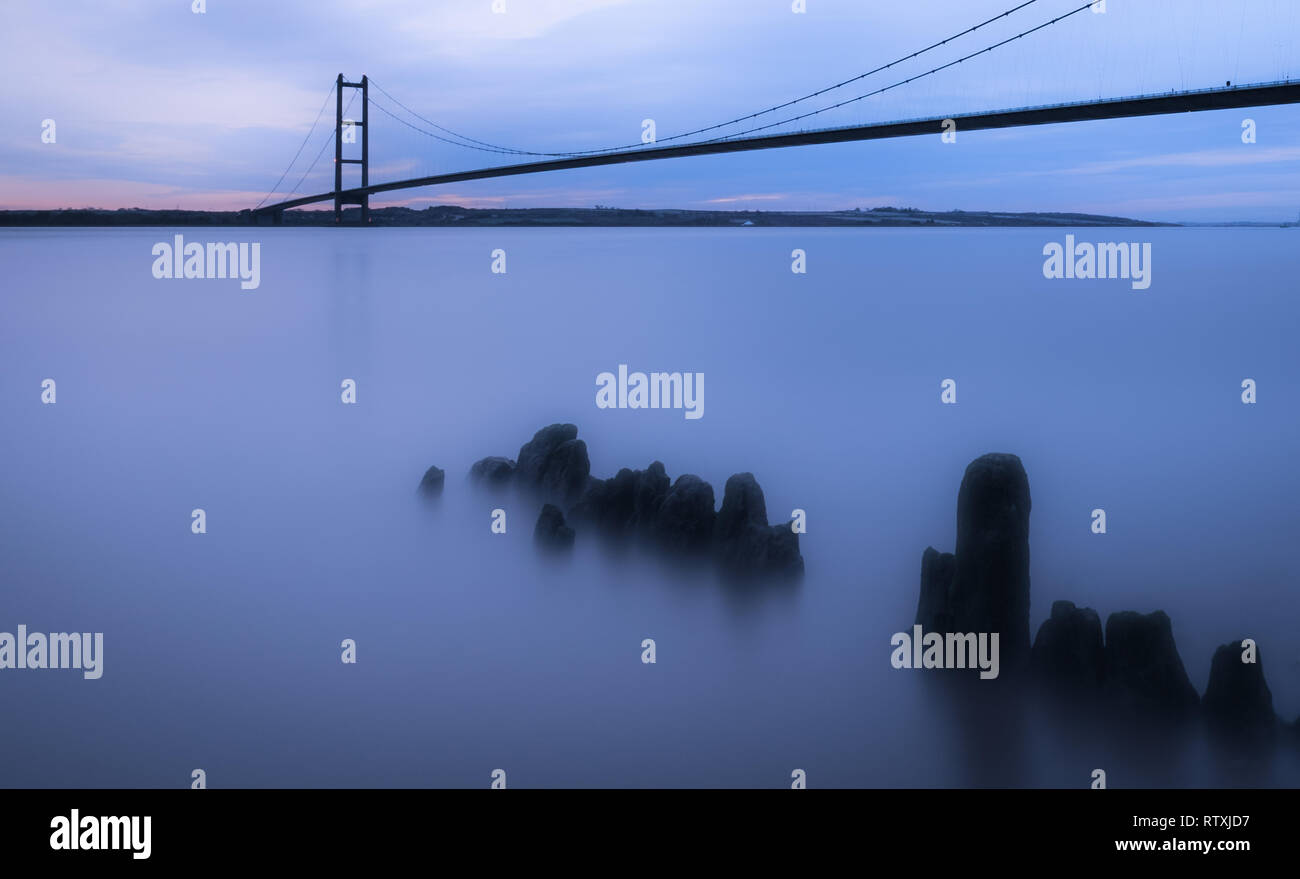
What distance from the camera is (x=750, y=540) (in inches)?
294

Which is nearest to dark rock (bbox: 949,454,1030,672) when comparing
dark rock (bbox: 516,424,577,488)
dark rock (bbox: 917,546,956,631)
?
dark rock (bbox: 917,546,956,631)

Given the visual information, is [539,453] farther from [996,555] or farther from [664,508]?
[996,555]

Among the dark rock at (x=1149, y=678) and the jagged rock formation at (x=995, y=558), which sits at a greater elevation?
the jagged rock formation at (x=995, y=558)

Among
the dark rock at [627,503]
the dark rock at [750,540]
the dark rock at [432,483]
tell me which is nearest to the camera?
the dark rock at [750,540]

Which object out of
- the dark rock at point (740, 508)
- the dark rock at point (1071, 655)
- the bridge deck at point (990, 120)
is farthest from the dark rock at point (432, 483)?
the bridge deck at point (990, 120)

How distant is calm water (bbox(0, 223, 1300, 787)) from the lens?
5598 millimetres

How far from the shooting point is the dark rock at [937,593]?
229 inches

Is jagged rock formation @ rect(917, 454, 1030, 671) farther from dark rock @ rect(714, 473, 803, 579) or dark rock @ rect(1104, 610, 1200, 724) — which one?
dark rock @ rect(714, 473, 803, 579)

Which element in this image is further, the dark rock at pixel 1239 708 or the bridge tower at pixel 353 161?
the bridge tower at pixel 353 161

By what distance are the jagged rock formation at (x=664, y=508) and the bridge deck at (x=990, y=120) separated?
10.3m

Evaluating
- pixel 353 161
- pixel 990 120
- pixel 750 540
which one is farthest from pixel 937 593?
pixel 353 161

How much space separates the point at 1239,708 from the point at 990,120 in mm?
13919

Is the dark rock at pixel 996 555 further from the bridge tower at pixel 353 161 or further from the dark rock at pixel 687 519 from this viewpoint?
the bridge tower at pixel 353 161
